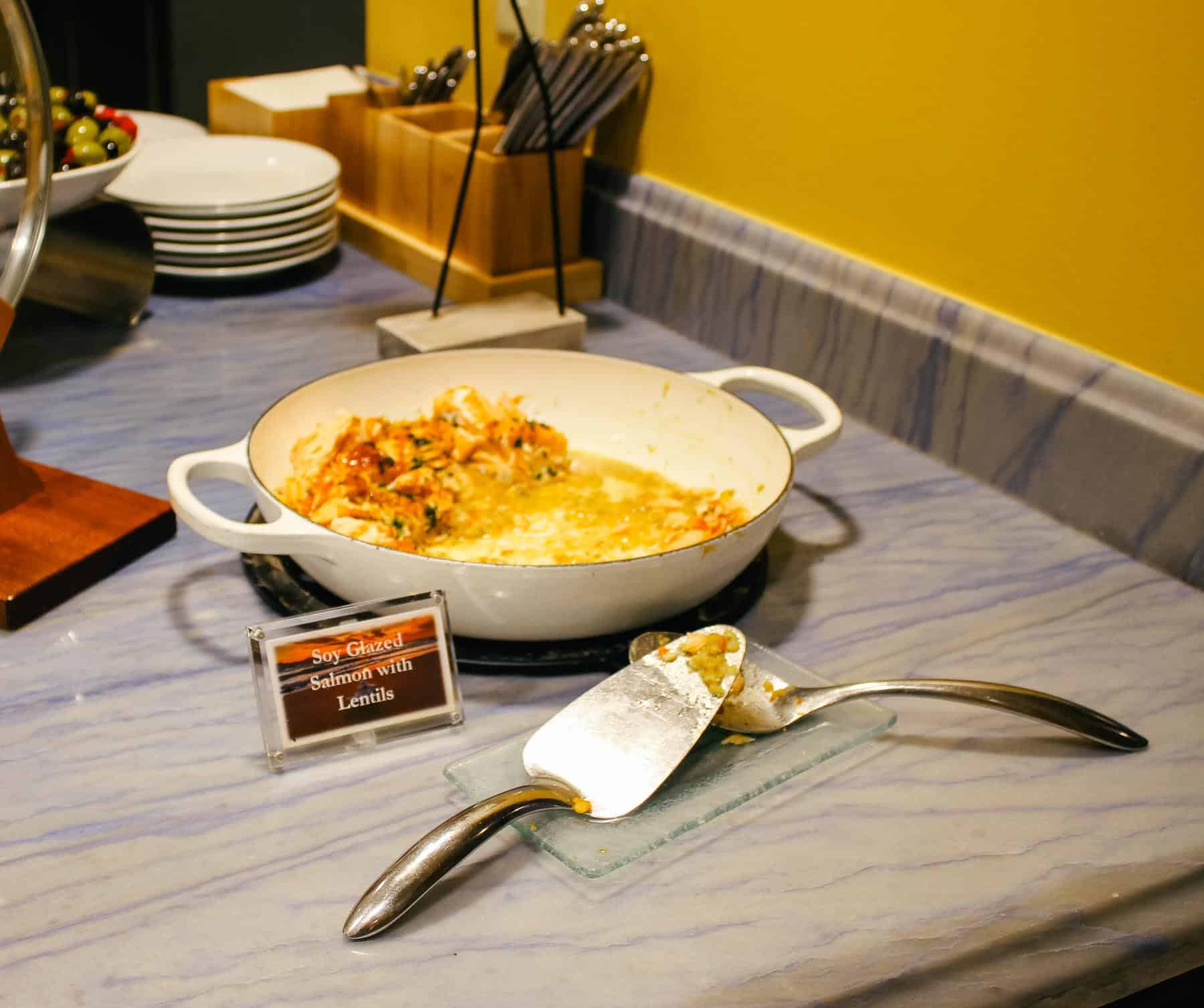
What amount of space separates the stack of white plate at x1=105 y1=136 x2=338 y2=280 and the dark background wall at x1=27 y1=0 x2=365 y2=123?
1.28 meters

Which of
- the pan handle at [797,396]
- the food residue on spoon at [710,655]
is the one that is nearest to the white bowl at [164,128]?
the pan handle at [797,396]

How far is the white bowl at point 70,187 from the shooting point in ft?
3.24

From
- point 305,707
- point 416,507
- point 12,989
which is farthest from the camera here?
point 416,507

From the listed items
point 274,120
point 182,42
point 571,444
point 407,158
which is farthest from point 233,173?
point 182,42

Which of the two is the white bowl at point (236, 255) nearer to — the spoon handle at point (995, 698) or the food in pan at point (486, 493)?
the food in pan at point (486, 493)

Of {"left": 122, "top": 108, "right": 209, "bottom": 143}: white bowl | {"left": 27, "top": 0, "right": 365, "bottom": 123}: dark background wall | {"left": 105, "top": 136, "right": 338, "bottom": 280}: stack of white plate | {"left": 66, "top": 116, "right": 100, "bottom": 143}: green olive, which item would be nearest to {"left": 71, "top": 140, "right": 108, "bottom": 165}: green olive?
{"left": 66, "top": 116, "right": 100, "bottom": 143}: green olive

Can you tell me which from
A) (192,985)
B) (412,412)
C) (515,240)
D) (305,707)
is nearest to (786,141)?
(515,240)

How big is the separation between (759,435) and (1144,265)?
29cm

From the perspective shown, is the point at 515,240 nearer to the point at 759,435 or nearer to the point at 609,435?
the point at 609,435

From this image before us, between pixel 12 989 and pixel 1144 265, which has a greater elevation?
pixel 1144 265

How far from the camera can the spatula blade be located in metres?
0.59

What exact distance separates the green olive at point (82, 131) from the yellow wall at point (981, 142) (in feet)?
1.80

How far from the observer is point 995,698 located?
660 mm

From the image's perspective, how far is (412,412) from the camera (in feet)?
3.10
